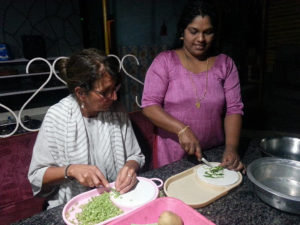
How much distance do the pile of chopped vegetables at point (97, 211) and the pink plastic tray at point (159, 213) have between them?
0.14 metres

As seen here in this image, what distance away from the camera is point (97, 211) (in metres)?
1.22

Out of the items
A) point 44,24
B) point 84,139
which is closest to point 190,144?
point 84,139

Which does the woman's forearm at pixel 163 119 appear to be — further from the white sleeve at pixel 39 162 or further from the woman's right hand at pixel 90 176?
the white sleeve at pixel 39 162

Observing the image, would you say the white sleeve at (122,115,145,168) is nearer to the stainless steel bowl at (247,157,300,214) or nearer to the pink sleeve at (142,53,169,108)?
the pink sleeve at (142,53,169,108)

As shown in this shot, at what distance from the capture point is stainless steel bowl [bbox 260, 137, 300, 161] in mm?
1805

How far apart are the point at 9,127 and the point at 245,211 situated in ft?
10.7

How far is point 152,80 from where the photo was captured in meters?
1.95

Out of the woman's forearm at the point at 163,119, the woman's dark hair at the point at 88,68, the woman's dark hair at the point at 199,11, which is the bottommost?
the woman's forearm at the point at 163,119

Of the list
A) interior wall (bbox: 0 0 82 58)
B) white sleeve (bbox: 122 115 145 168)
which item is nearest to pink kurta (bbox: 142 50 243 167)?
white sleeve (bbox: 122 115 145 168)

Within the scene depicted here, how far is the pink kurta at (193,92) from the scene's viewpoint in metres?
1.94

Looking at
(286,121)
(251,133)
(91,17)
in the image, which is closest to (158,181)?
(251,133)

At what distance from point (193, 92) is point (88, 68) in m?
0.81

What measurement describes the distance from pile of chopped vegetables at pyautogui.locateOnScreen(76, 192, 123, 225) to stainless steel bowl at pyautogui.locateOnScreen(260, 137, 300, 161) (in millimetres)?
1130

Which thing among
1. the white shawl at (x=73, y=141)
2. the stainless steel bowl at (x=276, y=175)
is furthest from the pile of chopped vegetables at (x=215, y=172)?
the white shawl at (x=73, y=141)
